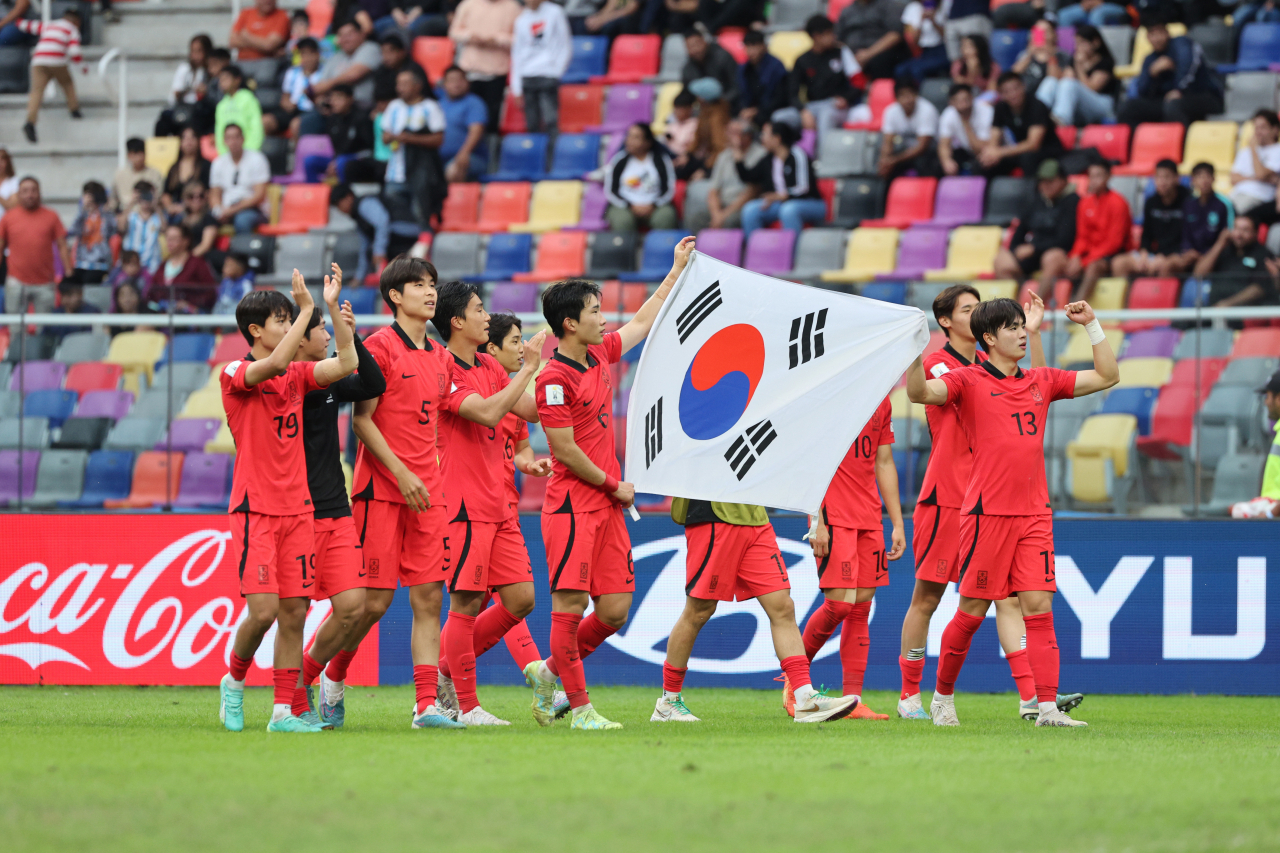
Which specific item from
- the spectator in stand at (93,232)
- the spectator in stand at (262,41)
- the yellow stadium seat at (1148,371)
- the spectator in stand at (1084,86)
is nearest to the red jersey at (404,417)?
the yellow stadium seat at (1148,371)

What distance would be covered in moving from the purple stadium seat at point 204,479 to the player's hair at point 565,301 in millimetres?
5520

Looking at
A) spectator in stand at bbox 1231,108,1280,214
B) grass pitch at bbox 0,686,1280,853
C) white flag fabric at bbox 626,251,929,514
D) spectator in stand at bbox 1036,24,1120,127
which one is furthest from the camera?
spectator in stand at bbox 1036,24,1120,127

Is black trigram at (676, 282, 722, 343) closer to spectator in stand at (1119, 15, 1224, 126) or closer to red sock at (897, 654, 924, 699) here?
red sock at (897, 654, 924, 699)

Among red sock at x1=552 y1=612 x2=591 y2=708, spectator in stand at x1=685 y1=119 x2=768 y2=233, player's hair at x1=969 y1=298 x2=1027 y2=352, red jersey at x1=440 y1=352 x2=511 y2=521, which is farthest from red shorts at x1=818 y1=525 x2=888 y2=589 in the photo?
spectator in stand at x1=685 y1=119 x2=768 y2=233

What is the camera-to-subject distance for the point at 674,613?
38.3 feet

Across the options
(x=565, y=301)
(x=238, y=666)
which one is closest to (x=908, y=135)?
(x=565, y=301)

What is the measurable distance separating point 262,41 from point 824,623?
15492 mm

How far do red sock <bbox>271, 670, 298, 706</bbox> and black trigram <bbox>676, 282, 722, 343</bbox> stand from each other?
2.72 metres

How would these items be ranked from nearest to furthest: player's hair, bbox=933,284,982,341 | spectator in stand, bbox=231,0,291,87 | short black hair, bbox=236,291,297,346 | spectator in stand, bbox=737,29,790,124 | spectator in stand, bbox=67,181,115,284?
short black hair, bbox=236,291,297,346 < player's hair, bbox=933,284,982,341 < spectator in stand, bbox=67,181,115,284 < spectator in stand, bbox=737,29,790,124 < spectator in stand, bbox=231,0,291,87

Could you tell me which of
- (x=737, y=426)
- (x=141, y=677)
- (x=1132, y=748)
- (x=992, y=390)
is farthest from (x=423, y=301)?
(x=141, y=677)

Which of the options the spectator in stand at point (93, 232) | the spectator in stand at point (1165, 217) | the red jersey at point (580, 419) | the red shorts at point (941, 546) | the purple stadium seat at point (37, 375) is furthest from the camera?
the spectator in stand at point (93, 232)

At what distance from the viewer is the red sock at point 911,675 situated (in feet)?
29.9

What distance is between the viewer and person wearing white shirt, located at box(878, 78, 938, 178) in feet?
56.6

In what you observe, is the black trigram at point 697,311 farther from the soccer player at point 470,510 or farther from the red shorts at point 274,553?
the red shorts at point 274,553
